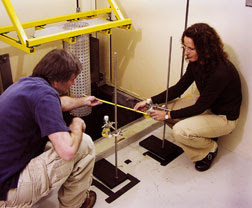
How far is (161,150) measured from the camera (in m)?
2.33

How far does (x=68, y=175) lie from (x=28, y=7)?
1.46 meters

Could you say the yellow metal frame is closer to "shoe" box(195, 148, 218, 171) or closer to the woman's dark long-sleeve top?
the woman's dark long-sleeve top

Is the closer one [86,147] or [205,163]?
[86,147]

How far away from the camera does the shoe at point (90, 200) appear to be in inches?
72.8

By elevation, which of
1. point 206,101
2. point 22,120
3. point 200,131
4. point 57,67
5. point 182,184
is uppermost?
point 57,67

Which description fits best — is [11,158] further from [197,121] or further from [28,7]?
[28,7]

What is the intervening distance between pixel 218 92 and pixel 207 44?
30cm

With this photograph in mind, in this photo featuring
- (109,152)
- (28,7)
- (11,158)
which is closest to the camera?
(11,158)

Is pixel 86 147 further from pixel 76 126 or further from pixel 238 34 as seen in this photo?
pixel 238 34

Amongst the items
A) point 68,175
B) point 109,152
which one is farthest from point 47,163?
point 109,152

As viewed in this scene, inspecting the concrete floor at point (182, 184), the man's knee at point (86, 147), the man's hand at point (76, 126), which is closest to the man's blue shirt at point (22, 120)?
the man's hand at point (76, 126)

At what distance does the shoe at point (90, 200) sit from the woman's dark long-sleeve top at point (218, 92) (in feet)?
2.31

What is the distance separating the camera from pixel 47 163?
1.51 meters

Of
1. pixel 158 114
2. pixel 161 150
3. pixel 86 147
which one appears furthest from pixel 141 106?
pixel 86 147
